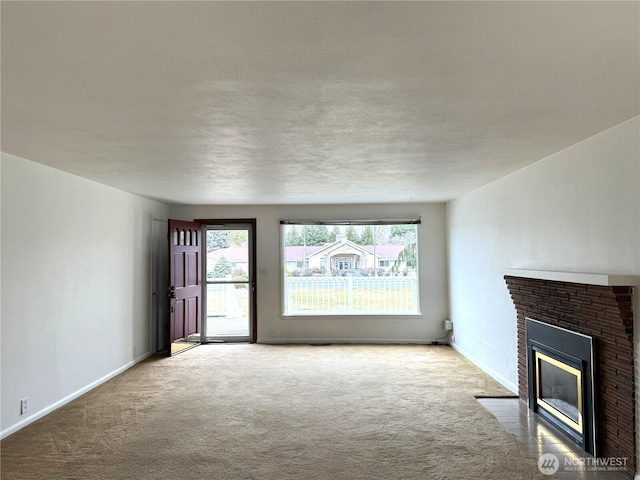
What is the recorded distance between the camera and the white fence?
6754 mm

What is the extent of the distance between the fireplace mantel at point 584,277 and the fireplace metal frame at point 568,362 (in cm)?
42

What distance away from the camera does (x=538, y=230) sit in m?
3.68

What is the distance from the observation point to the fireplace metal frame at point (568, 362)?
289cm

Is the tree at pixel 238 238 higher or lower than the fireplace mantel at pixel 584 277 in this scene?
higher

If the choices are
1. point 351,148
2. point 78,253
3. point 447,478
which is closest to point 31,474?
point 78,253

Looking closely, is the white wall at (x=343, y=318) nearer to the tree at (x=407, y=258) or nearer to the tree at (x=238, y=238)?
the tree at (x=407, y=258)

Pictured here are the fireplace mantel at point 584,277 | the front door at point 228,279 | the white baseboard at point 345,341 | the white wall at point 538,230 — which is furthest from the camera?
the front door at point 228,279

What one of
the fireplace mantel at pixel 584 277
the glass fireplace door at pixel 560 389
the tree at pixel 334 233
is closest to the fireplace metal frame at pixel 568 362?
the glass fireplace door at pixel 560 389

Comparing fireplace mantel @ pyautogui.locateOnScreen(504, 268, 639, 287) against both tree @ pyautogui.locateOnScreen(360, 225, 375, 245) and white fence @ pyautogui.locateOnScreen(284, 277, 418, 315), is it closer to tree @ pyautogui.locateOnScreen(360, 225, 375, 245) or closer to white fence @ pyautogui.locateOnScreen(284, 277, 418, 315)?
white fence @ pyautogui.locateOnScreen(284, 277, 418, 315)

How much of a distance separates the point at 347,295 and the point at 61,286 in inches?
163

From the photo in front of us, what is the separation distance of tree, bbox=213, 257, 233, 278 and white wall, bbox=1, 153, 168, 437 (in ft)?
4.96

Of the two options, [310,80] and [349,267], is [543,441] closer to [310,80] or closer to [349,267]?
[310,80]

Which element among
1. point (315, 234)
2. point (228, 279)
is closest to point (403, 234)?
point (315, 234)

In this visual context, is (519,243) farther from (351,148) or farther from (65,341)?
(65,341)
